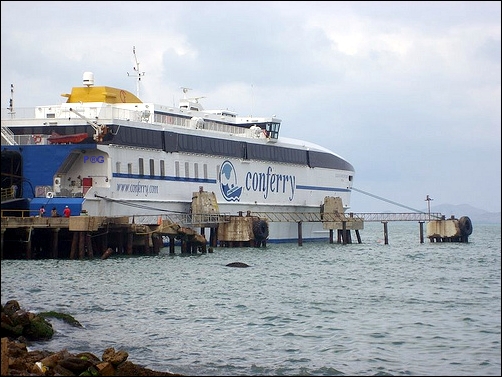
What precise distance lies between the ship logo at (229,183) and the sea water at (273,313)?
14.1 meters

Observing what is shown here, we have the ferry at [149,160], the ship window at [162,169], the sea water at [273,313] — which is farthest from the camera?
the ship window at [162,169]

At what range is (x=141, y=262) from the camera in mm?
37375

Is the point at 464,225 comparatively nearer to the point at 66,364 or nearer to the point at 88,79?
the point at 88,79

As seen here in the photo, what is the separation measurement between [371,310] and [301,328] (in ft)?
10.1

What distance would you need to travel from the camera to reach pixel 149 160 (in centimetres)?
4750

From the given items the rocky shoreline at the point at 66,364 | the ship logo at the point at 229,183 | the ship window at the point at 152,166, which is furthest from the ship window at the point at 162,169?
the rocky shoreline at the point at 66,364

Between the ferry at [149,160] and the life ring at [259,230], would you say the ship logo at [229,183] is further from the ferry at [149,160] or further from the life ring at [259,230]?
the life ring at [259,230]

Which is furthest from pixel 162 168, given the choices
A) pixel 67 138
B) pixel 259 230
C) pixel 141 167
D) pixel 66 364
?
pixel 66 364

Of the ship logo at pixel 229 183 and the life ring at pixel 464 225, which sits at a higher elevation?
the ship logo at pixel 229 183

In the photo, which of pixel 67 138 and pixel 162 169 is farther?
pixel 162 169

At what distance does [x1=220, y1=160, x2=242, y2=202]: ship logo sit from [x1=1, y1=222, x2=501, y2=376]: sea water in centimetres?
1415

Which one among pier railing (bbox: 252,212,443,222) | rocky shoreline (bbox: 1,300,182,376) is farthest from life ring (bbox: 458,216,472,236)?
rocky shoreline (bbox: 1,300,182,376)

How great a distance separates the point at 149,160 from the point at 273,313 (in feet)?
83.0

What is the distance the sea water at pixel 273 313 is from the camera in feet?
55.5
